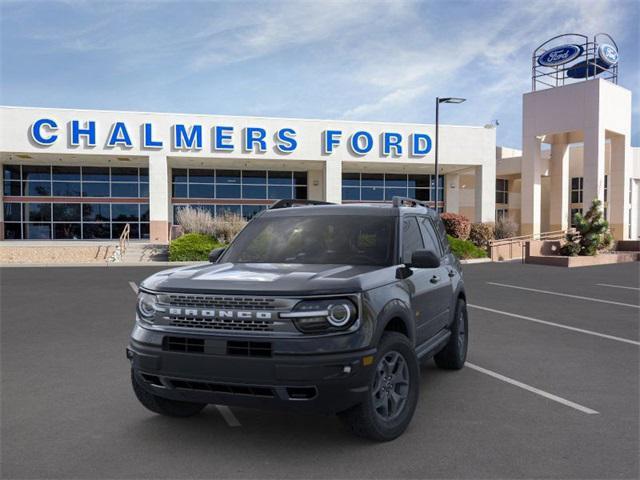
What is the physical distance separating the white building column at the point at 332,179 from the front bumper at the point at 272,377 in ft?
98.6

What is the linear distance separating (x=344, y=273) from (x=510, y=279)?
14257 mm

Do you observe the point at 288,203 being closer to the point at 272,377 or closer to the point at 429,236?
the point at 429,236

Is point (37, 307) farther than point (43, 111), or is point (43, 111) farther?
point (43, 111)

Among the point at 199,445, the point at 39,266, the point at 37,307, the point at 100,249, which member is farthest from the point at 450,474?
the point at 100,249

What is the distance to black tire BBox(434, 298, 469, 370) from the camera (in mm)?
6367

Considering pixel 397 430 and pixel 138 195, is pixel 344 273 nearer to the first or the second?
pixel 397 430

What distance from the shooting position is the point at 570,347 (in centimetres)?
780

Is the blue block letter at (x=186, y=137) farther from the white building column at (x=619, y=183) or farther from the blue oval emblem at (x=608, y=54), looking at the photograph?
the white building column at (x=619, y=183)

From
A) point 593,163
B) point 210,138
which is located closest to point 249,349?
point 210,138

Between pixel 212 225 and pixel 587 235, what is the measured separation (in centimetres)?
1740

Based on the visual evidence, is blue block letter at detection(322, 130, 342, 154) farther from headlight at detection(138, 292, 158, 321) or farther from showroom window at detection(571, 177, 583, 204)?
headlight at detection(138, 292, 158, 321)

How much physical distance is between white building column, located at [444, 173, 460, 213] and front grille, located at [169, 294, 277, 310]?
37.7 metres

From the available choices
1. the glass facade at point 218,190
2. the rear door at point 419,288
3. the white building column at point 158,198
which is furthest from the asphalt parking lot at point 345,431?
the glass facade at point 218,190

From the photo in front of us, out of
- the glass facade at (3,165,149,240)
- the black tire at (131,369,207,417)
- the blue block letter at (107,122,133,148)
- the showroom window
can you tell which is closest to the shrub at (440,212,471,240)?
the blue block letter at (107,122,133,148)
